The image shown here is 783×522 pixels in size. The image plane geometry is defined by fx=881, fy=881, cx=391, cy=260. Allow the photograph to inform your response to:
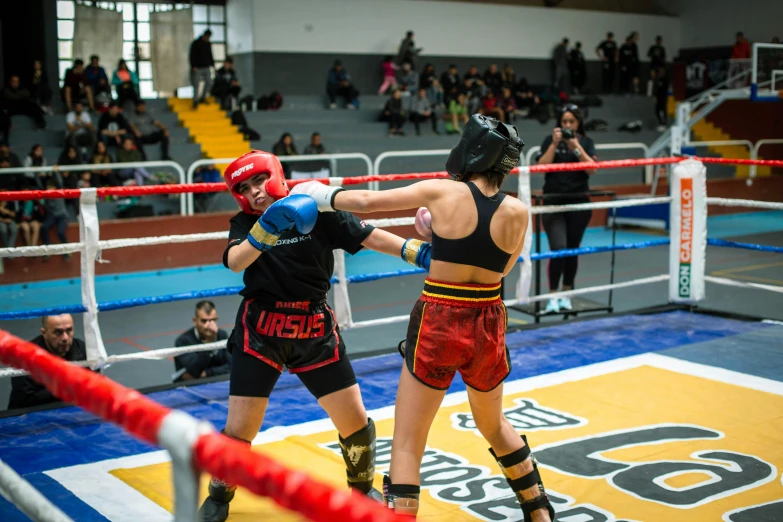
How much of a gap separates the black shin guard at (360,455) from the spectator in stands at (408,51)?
14617mm

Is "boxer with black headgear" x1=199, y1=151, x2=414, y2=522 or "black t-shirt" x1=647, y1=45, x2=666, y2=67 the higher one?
"black t-shirt" x1=647, y1=45, x2=666, y2=67

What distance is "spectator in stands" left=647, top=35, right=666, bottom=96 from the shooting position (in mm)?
20500

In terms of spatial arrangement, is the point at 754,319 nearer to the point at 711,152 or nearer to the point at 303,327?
the point at 303,327

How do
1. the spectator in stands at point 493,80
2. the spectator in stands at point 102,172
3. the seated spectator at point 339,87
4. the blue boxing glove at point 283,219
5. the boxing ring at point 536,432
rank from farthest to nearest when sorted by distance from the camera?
the spectator in stands at point 493,80, the seated spectator at point 339,87, the spectator in stands at point 102,172, the boxing ring at point 536,432, the blue boxing glove at point 283,219

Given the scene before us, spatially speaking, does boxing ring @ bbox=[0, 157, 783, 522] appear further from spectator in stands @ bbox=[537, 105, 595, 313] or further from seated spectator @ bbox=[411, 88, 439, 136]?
seated spectator @ bbox=[411, 88, 439, 136]

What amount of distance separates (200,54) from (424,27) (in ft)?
18.3

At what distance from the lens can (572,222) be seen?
6.32 meters

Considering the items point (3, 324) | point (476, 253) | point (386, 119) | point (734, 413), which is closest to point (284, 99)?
point (386, 119)

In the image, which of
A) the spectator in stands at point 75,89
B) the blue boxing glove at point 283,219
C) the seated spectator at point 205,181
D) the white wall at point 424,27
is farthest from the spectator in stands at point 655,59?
the blue boxing glove at point 283,219

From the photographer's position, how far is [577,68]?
1986 centimetres

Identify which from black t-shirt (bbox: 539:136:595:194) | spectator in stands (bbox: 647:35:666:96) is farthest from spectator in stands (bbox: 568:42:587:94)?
black t-shirt (bbox: 539:136:595:194)

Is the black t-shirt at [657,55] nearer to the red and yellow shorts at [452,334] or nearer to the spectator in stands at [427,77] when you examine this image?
the spectator in stands at [427,77]

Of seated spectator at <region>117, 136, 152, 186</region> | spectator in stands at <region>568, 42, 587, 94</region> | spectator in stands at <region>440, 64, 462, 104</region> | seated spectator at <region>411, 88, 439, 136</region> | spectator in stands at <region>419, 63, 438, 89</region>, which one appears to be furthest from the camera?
spectator in stands at <region>568, 42, 587, 94</region>

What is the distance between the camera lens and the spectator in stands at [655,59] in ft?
67.3
